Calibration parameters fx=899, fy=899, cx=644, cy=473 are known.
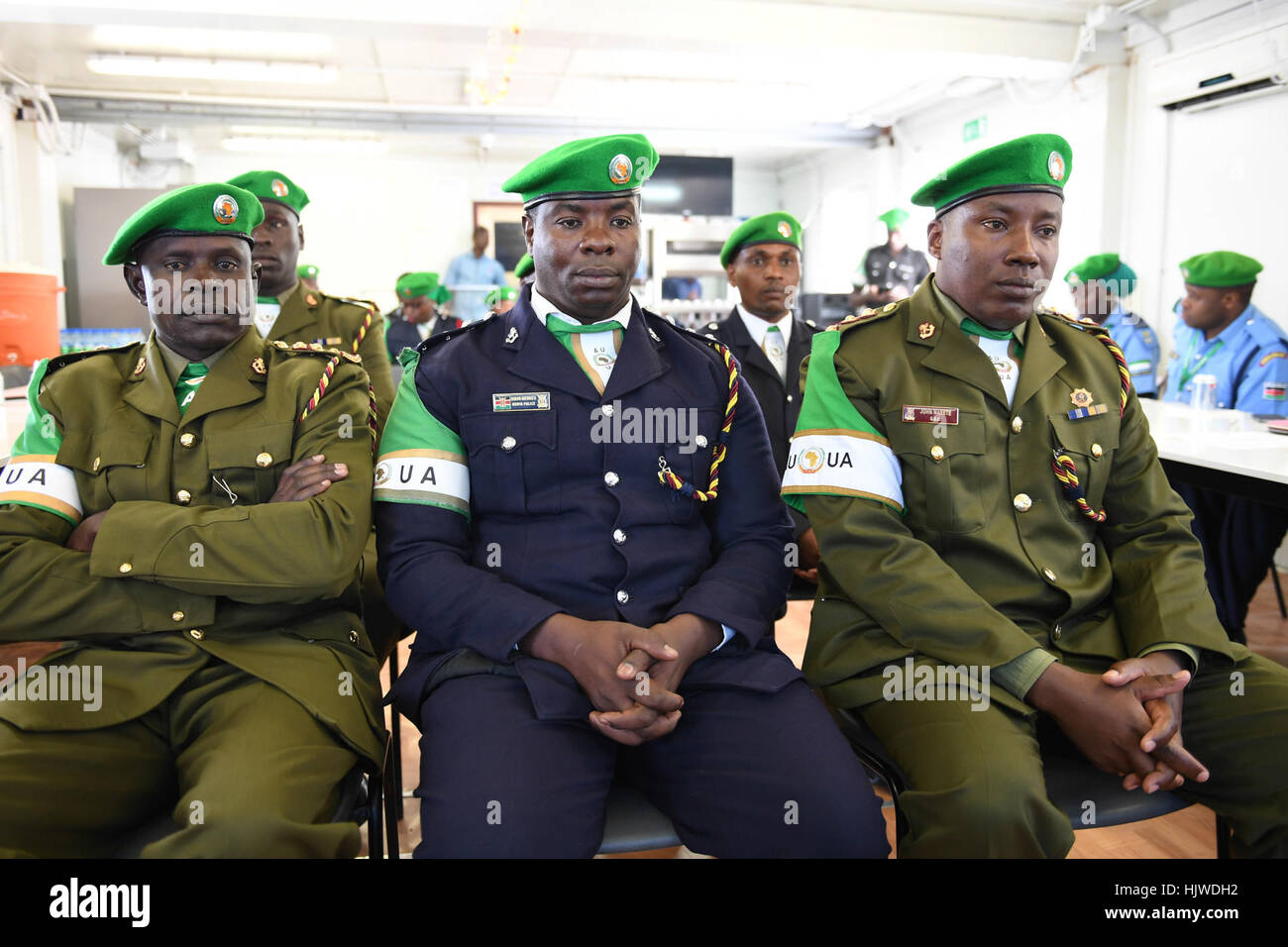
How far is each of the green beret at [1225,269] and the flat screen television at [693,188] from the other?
281 inches

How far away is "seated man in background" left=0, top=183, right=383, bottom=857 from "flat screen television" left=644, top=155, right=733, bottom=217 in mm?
9327

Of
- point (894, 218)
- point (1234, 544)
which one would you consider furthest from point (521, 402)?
point (894, 218)

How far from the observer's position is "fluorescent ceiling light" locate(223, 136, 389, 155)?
10.7 meters

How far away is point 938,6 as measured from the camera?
20.1 ft

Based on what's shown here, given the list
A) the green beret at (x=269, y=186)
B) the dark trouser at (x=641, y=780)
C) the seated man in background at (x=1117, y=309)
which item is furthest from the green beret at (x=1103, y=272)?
the dark trouser at (x=641, y=780)

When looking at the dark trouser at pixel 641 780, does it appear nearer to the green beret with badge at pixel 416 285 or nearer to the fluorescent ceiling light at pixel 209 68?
the green beret with badge at pixel 416 285

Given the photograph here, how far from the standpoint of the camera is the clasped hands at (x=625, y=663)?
4.29 ft

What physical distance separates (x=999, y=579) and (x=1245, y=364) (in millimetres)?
3351

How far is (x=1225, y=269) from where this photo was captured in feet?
13.4

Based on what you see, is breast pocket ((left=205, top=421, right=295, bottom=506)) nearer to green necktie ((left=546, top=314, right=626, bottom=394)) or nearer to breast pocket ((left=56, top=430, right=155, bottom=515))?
breast pocket ((left=56, top=430, right=155, bottom=515))

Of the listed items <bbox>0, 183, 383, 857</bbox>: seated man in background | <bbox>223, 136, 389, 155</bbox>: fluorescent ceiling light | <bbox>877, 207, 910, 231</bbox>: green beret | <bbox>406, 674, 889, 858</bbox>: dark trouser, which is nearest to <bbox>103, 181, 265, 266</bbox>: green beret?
<bbox>0, 183, 383, 857</bbox>: seated man in background

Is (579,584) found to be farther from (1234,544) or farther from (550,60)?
(550,60)
